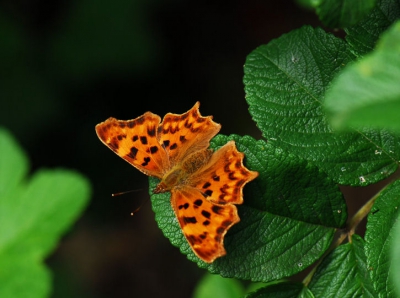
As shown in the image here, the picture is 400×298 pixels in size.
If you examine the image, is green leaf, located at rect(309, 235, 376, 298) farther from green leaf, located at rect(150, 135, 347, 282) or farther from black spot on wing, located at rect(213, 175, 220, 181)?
black spot on wing, located at rect(213, 175, 220, 181)

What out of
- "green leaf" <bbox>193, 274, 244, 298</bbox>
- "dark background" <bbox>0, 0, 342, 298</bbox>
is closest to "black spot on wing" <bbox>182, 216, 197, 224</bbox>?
"green leaf" <bbox>193, 274, 244, 298</bbox>

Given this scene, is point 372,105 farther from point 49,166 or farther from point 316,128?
point 49,166

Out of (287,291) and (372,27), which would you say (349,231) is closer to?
(287,291)

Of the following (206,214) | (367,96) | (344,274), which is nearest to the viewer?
(367,96)

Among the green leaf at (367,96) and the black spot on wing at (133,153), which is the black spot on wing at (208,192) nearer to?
the black spot on wing at (133,153)

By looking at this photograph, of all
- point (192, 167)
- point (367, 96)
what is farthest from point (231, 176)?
point (367, 96)

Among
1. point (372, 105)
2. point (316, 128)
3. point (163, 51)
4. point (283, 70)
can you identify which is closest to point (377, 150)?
point (316, 128)
